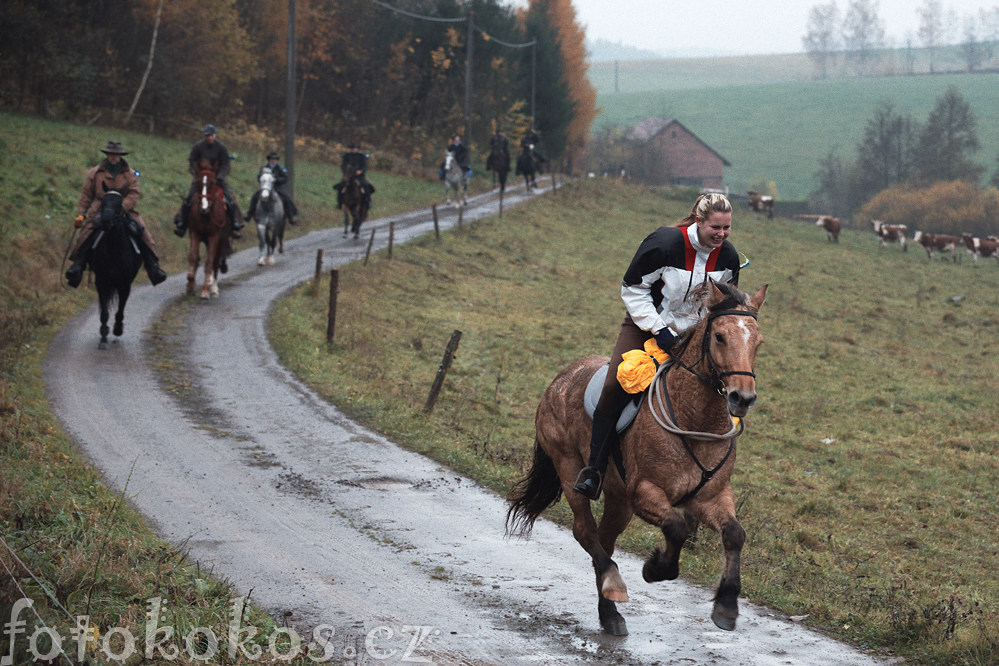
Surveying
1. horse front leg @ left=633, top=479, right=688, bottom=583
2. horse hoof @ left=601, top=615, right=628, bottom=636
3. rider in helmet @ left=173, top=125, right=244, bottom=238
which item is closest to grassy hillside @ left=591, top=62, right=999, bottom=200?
rider in helmet @ left=173, top=125, right=244, bottom=238

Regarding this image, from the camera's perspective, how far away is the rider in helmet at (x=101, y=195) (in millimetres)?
14414

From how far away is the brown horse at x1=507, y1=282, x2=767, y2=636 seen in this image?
17.8ft

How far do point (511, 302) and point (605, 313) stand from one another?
2.70 meters

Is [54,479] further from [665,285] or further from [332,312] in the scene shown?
[332,312]

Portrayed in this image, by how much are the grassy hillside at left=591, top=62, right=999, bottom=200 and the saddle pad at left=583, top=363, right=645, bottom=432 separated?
103 m

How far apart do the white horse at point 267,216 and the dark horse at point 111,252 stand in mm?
8872

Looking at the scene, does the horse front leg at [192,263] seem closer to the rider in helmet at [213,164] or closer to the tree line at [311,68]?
the rider in helmet at [213,164]

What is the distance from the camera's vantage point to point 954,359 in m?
25.1

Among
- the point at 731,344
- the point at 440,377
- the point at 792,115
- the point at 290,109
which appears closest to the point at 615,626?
the point at 731,344

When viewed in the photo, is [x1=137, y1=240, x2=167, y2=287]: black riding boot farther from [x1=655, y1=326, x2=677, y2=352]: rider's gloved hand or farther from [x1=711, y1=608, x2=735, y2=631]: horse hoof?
[x1=711, y1=608, x2=735, y2=631]: horse hoof

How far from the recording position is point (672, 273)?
20.2 ft

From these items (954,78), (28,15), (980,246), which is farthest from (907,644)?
(954,78)

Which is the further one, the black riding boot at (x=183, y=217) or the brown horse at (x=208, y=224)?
the black riding boot at (x=183, y=217)
